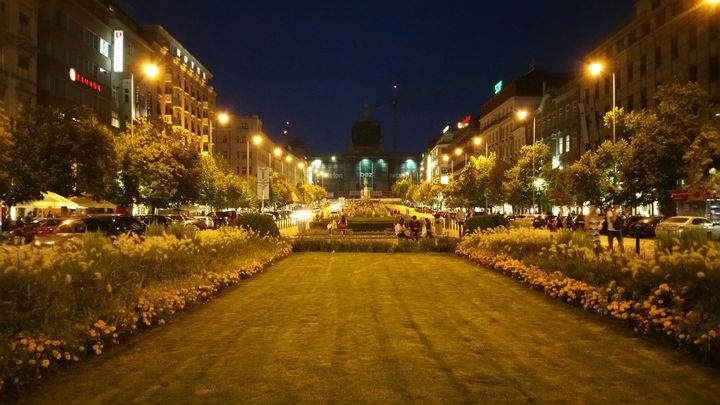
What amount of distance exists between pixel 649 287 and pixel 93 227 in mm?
19438

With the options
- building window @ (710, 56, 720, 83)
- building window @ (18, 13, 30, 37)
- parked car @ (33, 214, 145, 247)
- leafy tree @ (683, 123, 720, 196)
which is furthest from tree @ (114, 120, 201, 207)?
building window @ (710, 56, 720, 83)

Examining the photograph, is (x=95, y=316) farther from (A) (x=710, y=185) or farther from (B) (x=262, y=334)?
(A) (x=710, y=185)

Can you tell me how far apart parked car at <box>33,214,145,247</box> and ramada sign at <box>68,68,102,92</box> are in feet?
134

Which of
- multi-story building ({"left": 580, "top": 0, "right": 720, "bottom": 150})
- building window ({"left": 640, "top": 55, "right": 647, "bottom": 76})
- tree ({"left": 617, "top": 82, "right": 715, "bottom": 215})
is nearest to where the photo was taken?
tree ({"left": 617, "top": 82, "right": 715, "bottom": 215})

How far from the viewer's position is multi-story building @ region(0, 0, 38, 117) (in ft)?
172

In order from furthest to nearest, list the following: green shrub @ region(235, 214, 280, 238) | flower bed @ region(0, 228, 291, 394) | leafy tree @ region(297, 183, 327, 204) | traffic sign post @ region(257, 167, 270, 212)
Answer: leafy tree @ region(297, 183, 327, 204) < traffic sign post @ region(257, 167, 270, 212) < green shrub @ region(235, 214, 280, 238) < flower bed @ region(0, 228, 291, 394)

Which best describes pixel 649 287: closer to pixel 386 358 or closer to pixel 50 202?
pixel 386 358

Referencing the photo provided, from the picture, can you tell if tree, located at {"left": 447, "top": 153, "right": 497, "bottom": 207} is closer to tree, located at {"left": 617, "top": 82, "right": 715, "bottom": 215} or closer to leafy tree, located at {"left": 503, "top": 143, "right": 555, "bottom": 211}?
leafy tree, located at {"left": 503, "top": 143, "right": 555, "bottom": 211}

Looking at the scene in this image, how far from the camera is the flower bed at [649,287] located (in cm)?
969

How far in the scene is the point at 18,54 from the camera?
54125 mm

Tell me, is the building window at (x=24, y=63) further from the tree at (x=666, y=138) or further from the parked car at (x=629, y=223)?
the parked car at (x=629, y=223)

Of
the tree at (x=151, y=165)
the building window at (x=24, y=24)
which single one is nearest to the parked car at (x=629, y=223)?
the tree at (x=151, y=165)

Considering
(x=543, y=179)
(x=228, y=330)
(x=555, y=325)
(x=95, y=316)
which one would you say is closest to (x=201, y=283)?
(x=228, y=330)

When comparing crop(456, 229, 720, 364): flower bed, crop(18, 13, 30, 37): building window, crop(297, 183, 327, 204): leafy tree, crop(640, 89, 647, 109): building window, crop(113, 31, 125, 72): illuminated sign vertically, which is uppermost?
crop(113, 31, 125, 72): illuminated sign
